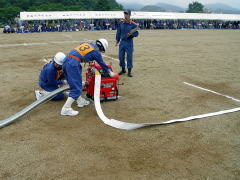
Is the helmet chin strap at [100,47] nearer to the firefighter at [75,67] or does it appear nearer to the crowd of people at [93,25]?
the firefighter at [75,67]

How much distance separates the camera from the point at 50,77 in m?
5.45

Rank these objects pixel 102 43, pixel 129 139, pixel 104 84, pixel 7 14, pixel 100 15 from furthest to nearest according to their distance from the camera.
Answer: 1. pixel 7 14
2. pixel 100 15
3. pixel 104 84
4. pixel 102 43
5. pixel 129 139

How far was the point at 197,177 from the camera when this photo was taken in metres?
3.10

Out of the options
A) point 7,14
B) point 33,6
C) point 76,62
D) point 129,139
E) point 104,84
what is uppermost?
point 33,6

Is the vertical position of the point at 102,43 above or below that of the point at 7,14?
below

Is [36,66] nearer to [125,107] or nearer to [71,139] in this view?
[125,107]

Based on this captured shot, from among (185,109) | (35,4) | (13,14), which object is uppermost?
(35,4)

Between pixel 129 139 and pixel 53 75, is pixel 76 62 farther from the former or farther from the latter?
pixel 129 139

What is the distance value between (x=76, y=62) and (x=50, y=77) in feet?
3.42

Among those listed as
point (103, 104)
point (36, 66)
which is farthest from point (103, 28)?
point (103, 104)

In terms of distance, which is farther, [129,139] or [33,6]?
[33,6]

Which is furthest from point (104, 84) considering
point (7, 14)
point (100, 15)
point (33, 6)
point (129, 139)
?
point (33, 6)

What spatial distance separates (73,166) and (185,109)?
3049 mm

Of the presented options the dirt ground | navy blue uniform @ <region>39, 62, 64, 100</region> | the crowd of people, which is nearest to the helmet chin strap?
navy blue uniform @ <region>39, 62, 64, 100</region>
